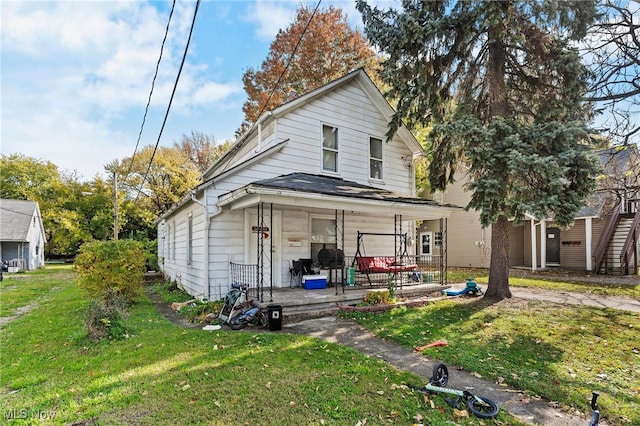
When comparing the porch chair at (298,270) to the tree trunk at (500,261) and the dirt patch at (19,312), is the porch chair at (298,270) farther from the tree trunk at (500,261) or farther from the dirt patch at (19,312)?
the dirt patch at (19,312)

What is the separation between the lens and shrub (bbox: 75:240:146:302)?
8.34 meters

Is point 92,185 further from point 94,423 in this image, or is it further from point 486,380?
point 486,380

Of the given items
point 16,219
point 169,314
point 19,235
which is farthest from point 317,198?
point 16,219

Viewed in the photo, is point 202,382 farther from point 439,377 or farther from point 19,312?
point 19,312

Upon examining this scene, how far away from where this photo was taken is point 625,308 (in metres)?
8.05

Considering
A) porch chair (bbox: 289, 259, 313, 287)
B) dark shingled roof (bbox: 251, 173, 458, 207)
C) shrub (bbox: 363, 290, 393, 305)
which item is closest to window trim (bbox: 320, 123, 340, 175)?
dark shingled roof (bbox: 251, 173, 458, 207)

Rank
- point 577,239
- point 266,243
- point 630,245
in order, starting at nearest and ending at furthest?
point 266,243 → point 630,245 → point 577,239

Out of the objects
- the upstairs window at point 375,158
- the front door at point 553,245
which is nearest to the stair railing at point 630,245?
the front door at point 553,245

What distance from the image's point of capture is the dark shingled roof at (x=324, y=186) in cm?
751

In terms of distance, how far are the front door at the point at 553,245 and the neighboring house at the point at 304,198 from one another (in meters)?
10.1

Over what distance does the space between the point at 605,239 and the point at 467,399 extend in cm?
1627

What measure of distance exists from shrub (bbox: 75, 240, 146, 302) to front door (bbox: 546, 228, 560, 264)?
64.2 ft

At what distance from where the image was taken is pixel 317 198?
7.52 meters

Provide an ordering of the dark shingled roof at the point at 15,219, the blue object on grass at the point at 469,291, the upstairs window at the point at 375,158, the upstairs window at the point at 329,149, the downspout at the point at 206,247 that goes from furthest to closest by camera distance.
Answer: the dark shingled roof at the point at 15,219 → the upstairs window at the point at 375,158 → the upstairs window at the point at 329,149 → the blue object on grass at the point at 469,291 → the downspout at the point at 206,247
